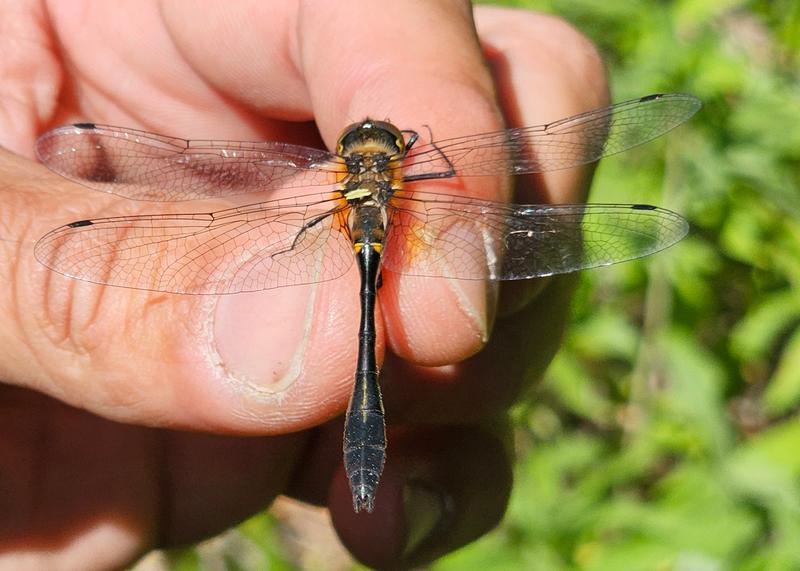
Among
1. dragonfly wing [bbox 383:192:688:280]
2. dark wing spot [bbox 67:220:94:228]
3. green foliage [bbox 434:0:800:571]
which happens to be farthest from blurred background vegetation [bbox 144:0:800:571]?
dark wing spot [bbox 67:220:94:228]

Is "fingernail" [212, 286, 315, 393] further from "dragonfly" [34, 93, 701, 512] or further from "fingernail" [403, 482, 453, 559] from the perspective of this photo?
"fingernail" [403, 482, 453, 559]

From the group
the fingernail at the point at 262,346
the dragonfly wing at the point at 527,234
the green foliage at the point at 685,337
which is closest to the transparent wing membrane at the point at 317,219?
the dragonfly wing at the point at 527,234

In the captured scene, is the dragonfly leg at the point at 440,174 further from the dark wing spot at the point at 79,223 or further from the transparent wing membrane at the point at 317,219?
the dark wing spot at the point at 79,223

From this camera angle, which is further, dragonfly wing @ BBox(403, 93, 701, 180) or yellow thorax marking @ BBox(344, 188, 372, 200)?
dragonfly wing @ BBox(403, 93, 701, 180)

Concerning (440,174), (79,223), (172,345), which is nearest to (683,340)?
(440,174)

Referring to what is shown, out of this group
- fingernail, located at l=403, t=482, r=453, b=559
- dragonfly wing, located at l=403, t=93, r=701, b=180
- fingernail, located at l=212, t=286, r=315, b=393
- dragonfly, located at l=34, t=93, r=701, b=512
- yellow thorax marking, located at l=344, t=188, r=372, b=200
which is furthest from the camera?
fingernail, located at l=403, t=482, r=453, b=559

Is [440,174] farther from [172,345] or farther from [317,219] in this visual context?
[172,345]

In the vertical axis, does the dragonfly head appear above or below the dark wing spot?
above
